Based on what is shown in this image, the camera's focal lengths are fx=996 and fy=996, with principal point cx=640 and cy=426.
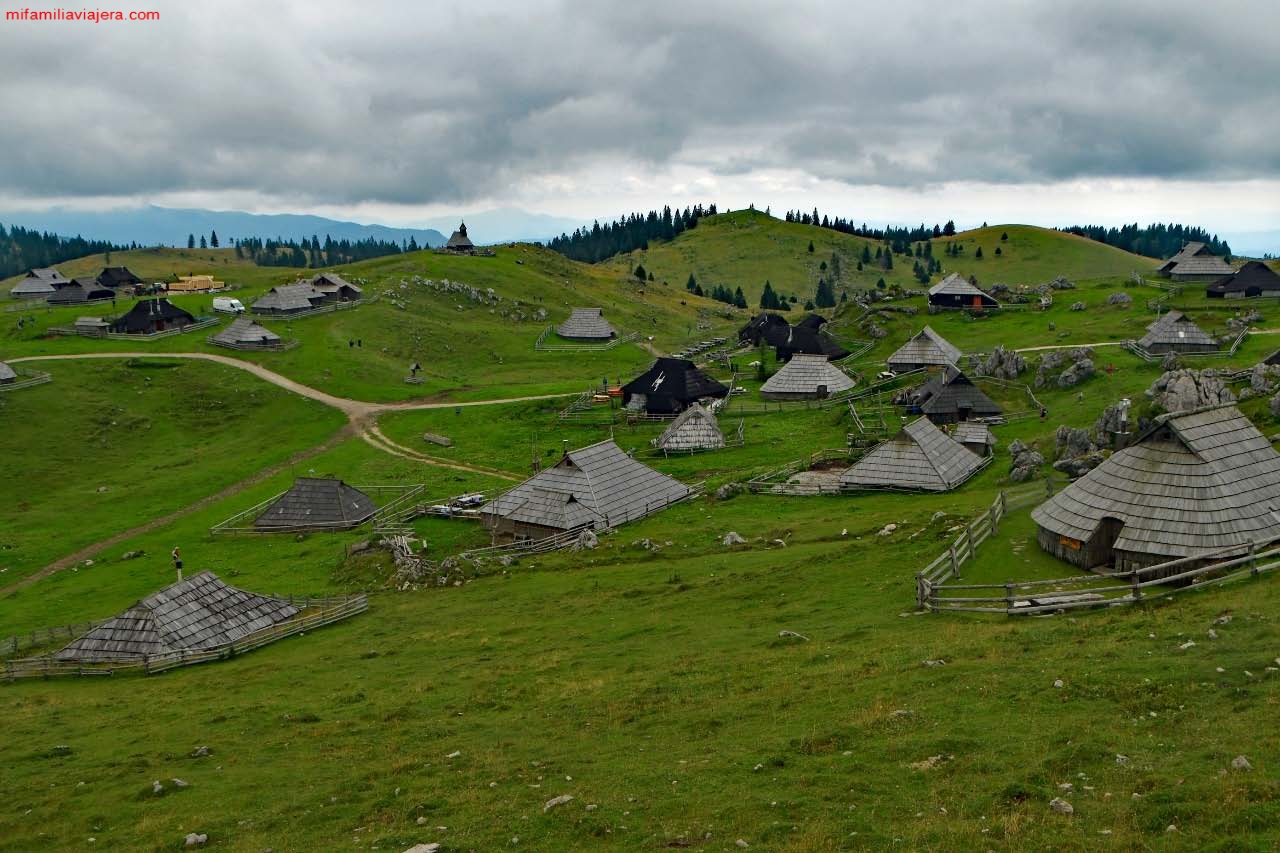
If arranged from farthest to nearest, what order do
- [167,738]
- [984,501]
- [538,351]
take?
[538,351] < [984,501] < [167,738]

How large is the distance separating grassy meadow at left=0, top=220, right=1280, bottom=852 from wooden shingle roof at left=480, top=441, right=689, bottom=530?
172cm

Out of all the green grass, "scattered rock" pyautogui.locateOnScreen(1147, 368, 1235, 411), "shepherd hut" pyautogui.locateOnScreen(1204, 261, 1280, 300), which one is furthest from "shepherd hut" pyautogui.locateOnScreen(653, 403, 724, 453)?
"shepherd hut" pyautogui.locateOnScreen(1204, 261, 1280, 300)

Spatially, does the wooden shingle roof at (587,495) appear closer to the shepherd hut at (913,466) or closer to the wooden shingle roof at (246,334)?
the shepherd hut at (913,466)

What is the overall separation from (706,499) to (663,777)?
3628cm

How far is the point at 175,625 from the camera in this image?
38000mm

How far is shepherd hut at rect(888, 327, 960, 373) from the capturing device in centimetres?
8994

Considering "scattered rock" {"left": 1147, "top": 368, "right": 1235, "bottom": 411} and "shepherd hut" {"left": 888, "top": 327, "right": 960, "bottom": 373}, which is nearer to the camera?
"scattered rock" {"left": 1147, "top": 368, "right": 1235, "bottom": 411}

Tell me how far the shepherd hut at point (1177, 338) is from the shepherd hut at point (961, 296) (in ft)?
128

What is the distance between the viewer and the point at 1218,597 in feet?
83.9

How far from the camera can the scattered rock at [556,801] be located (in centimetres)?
1875

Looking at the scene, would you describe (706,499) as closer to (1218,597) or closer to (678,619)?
(678,619)

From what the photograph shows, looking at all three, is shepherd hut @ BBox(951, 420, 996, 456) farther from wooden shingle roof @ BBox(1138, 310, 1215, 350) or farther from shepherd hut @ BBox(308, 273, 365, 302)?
shepherd hut @ BBox(308, 273, 365, 302)

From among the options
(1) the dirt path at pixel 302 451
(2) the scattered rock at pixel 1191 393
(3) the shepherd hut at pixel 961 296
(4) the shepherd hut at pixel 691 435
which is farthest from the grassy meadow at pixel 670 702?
(3) the shepherd hut at pixel 961 296

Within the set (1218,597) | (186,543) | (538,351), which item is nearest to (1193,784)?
(1218,597)
